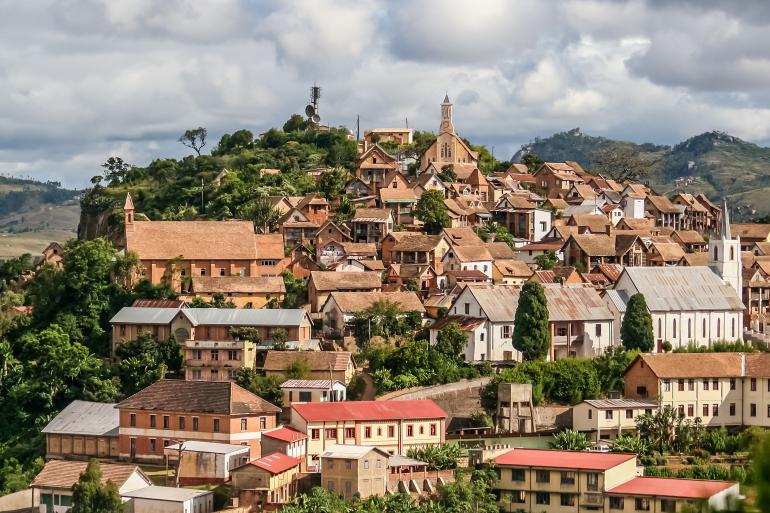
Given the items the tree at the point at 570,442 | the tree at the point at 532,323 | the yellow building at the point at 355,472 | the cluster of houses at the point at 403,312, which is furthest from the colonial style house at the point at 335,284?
the yellow building at the point at 355,472

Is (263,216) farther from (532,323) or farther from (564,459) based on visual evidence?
(564,459)

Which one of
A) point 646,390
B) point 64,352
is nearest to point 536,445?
point 646,390

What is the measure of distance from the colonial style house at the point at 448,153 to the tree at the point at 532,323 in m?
33.3

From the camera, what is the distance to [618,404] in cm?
5234

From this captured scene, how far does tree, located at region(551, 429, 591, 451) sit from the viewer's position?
1981 inches

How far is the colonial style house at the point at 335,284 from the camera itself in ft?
205

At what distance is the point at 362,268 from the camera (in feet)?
222

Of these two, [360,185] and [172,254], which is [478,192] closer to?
[360,185]

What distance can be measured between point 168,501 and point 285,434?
5.59 metres

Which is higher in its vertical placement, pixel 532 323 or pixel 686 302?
pixel 686 302

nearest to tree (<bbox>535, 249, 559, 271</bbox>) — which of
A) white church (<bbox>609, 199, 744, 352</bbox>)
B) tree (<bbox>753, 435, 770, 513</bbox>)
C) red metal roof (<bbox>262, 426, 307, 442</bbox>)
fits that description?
white church (<bbox>609, 199, 744, 352</bbox>)

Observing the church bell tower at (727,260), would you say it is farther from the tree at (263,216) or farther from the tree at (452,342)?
the tree at (263,216)

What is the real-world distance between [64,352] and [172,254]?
28.7 feet

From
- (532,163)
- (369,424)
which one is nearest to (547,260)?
(369,424)
